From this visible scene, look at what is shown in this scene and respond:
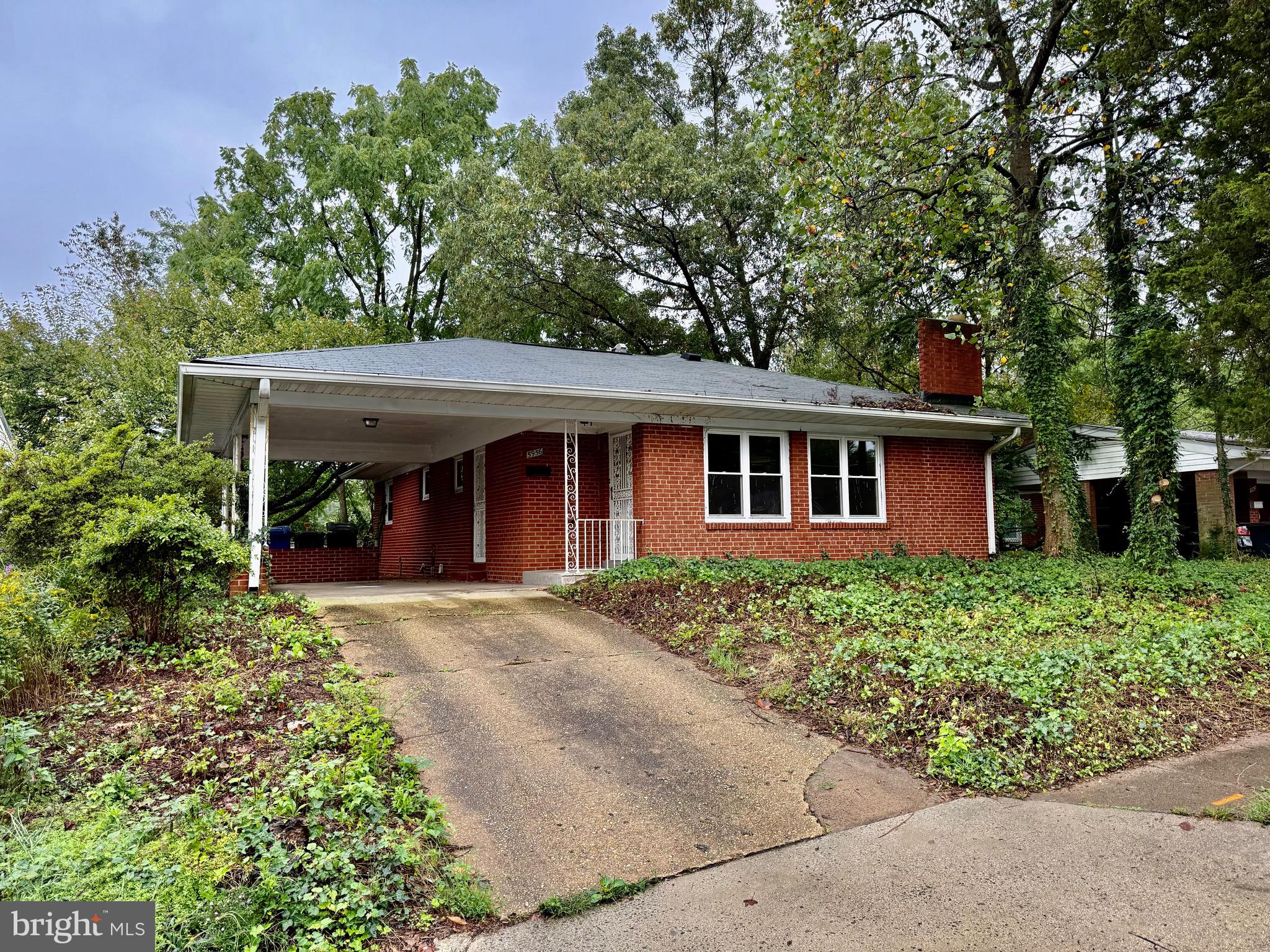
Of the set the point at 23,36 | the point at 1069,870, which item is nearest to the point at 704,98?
the point at 23,36

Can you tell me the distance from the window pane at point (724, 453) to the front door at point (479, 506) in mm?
4139

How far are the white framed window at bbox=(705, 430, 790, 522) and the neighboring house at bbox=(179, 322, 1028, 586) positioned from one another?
3 centimetres

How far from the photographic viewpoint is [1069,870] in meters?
3.42

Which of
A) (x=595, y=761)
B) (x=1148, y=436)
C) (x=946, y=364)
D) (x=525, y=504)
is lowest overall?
(x=595, y=761)

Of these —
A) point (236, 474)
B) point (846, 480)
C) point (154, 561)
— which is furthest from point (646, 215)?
point (154, 561)

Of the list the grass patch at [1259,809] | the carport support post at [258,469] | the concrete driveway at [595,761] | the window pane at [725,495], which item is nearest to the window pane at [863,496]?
the window pane at [725,495]

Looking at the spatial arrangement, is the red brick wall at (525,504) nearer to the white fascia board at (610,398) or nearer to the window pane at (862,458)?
the white fascia board at (610,398)

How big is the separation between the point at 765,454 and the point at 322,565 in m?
10.9

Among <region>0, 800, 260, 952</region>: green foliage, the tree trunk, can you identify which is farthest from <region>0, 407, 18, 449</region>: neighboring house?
the tree trunk

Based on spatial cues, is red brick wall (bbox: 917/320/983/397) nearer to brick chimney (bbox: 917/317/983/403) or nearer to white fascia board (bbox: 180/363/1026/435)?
brick chimney (bbox: 917/317/983/403)

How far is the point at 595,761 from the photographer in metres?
4.60

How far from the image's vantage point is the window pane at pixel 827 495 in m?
13.2

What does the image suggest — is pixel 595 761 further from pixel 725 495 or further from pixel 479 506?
pixel 479 506

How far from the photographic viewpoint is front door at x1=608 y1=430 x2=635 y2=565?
11828 millimetres
